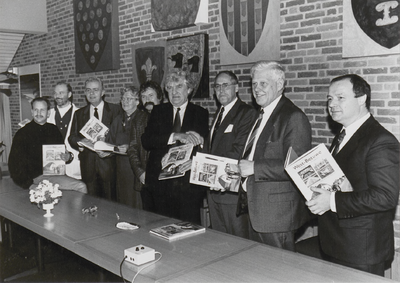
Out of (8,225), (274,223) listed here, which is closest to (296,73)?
(274,223)

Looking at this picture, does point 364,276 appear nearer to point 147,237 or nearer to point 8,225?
point 147,237

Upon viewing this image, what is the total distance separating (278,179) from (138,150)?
201 centimetres

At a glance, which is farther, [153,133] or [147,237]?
[153,133]

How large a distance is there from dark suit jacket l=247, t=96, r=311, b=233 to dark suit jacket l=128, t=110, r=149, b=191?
172cm

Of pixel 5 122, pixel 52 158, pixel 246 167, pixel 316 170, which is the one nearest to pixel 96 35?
pixel 52 158

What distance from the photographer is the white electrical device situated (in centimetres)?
212

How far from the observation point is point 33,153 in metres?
4.20

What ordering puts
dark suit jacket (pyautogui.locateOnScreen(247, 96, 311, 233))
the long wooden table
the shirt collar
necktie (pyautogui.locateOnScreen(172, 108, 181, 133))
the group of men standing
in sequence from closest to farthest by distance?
the long wooden table
the group of men standing
the shirt collar
dark suit jacket (pyautogui.locateOnScreen(247, 96, 311, 233))
necktie (pyautogui.locateOnScreen(172, 108, 181, 133))

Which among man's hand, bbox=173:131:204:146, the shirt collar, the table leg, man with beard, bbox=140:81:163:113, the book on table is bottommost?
the table leg

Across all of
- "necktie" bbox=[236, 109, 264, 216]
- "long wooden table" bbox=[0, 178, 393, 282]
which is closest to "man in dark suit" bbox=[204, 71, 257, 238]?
"necktie" bbox=[236, 109, 264, 216]

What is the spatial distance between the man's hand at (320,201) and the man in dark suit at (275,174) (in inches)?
17.0

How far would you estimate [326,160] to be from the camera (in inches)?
90.4

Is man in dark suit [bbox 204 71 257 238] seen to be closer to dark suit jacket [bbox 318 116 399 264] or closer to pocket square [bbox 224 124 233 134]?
pocket square [bbox 224 124 233 134]

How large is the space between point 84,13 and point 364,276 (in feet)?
23.0
